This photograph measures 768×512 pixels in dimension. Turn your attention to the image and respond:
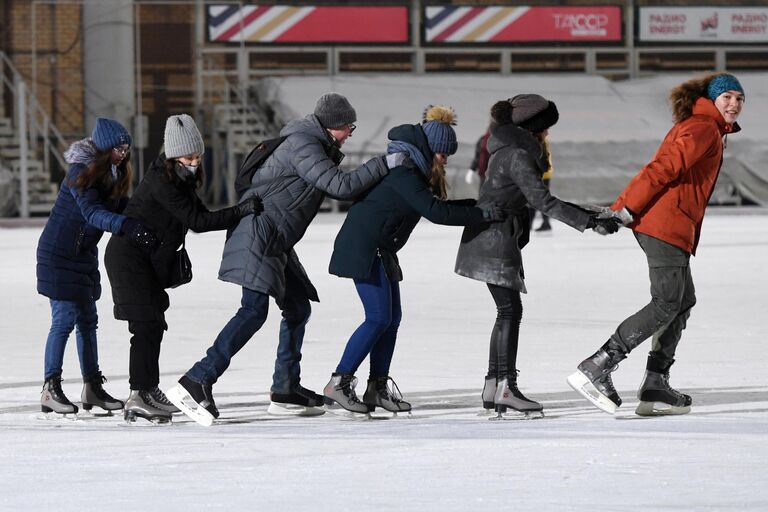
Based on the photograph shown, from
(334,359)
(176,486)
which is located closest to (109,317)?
(334,359)

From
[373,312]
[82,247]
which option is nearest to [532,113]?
[373,312]

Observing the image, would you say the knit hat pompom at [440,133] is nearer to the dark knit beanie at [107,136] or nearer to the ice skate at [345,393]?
the ice skate at [345,393]

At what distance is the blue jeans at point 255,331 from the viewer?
276 inches

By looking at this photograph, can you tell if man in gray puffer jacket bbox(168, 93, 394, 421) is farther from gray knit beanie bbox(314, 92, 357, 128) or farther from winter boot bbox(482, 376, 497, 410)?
winter boot bbox(482, 376, 497, 410)

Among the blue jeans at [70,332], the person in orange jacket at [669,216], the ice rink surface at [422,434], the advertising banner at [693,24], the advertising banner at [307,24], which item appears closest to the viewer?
the ice rink surface at [422,434]

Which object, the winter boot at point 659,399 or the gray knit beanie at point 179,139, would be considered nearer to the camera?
the gray knit beanie at point 179,139

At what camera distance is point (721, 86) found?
7133mm

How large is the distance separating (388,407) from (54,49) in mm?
23189

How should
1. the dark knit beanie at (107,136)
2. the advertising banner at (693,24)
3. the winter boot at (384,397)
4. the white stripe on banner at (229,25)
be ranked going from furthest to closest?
the advertising banner at (693,24)
the white stripe on banner at (229,25)
the winter boot at (384,397)
the dark knit beanie at (107,136)

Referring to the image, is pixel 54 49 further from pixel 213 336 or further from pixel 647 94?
pixel 213 336

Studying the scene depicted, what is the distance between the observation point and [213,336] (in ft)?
33.3

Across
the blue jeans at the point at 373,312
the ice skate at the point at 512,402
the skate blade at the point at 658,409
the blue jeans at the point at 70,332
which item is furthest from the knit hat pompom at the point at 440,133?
the blue jeans at the point at 70,332

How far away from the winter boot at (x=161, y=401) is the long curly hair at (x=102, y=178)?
2.69 ft

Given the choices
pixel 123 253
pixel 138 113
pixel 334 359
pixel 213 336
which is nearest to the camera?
pixel 123 253
